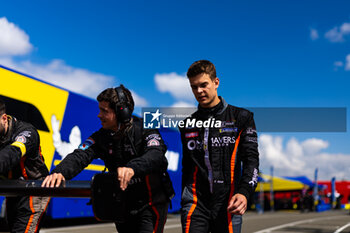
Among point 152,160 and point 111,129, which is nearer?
point 152,160

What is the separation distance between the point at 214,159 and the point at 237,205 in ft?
1.52

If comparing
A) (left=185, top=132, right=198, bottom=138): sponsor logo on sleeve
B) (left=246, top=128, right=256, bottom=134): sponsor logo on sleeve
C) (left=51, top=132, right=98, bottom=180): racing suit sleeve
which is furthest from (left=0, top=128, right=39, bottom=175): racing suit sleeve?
(left=246, top=128, right=256, bottom=134): sponsor logo on sleeve

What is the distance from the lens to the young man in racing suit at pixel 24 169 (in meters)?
2.96

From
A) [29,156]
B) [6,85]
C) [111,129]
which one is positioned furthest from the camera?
[6,85]

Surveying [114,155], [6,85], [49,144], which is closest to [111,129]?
[114,155]

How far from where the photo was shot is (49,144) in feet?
32.2

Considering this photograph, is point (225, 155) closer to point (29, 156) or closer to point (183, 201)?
point (183, 201)

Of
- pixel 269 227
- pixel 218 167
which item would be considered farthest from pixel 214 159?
pixel 269 227

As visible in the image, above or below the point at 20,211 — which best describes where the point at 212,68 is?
above

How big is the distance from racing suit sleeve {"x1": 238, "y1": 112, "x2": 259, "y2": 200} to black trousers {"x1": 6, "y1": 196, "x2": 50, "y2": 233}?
64.6 inches

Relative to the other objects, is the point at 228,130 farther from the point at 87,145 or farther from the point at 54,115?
the point at 54,115

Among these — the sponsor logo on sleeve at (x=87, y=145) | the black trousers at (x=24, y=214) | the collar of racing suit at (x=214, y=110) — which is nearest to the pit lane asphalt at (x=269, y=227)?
the black trousers at (x=24, y=214)

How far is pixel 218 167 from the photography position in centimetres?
285

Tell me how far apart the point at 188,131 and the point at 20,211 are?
→ 4.77 ft
